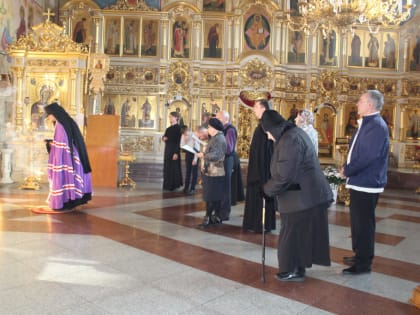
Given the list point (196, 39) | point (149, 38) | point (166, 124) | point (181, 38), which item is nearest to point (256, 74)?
point (196, 39)

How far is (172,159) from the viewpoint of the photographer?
35.4 feet

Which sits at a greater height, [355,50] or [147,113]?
[355,50]

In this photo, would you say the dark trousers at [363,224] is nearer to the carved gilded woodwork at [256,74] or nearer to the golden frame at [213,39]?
the carved gilded woodwork at [256,74]

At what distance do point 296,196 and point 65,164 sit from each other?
4565 mm

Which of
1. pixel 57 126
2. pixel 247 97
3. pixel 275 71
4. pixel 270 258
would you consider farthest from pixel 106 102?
pixel 270 258

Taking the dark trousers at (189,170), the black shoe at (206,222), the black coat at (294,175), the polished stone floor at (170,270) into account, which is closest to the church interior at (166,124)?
the polished stone floor at (170,270)

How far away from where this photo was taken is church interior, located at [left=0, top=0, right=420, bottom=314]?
12.9ft

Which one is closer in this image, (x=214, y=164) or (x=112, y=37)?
(x=214, y=164)

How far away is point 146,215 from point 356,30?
572 inches

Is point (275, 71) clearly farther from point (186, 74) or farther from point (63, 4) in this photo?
point (63, 4)

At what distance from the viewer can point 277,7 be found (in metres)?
17.8

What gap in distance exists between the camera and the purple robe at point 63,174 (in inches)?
283

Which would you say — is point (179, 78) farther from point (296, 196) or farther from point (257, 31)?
point (296, 196)

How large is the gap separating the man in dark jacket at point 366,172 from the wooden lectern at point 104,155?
7530mm
